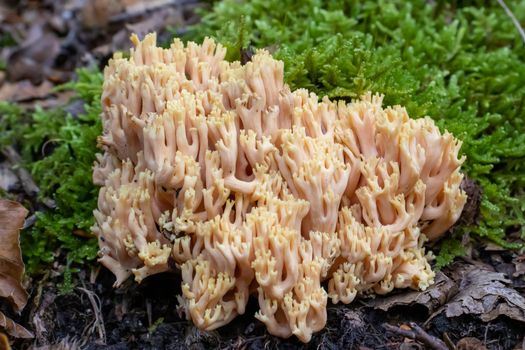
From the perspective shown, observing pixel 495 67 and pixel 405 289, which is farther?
pixel 495 67

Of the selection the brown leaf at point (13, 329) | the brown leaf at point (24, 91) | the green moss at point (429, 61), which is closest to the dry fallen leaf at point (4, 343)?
the brown leaf at point (13, 329)

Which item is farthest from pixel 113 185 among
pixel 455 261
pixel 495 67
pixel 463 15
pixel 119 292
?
pixel 463 15

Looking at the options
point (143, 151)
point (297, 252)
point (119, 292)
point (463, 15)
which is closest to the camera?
point (297, 252)

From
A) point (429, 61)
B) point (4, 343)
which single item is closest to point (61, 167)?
point (4, 343)

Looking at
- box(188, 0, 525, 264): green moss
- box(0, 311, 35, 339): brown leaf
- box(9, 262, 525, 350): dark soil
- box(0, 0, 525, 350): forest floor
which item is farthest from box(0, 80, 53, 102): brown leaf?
box(0, 311, 35, 339): brown leaf

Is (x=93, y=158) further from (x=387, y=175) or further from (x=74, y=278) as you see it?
(x=387, y=175)

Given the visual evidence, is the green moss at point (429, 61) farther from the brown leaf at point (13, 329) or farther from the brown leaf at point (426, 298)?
the brown leaf at point (13, 329)

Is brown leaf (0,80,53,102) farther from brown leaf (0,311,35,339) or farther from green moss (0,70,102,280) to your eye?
brown leaf (0,311,35,339)

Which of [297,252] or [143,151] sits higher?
[143,151]
